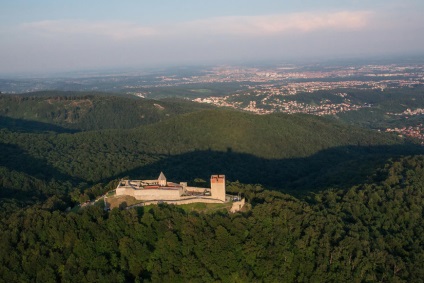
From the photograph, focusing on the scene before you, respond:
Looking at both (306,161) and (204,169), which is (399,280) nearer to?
(204,169)

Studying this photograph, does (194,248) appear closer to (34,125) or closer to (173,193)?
(173,193)

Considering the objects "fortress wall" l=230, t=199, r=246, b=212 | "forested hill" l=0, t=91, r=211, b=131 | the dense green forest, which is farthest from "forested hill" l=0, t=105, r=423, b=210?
"forested hill" l=0, t=91, r=211, b=131

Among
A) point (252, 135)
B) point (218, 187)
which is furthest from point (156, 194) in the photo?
point (252, 135)

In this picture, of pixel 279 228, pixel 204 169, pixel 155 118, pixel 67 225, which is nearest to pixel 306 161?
pixel 204 169

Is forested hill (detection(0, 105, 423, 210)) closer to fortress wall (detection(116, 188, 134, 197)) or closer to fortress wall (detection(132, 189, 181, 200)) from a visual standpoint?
fortress wall (detection(116, 188, 134, 197))

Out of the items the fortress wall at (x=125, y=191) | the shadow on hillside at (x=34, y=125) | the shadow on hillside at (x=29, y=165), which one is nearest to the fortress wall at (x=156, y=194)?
the fortress wall at (x=125, y=191)
